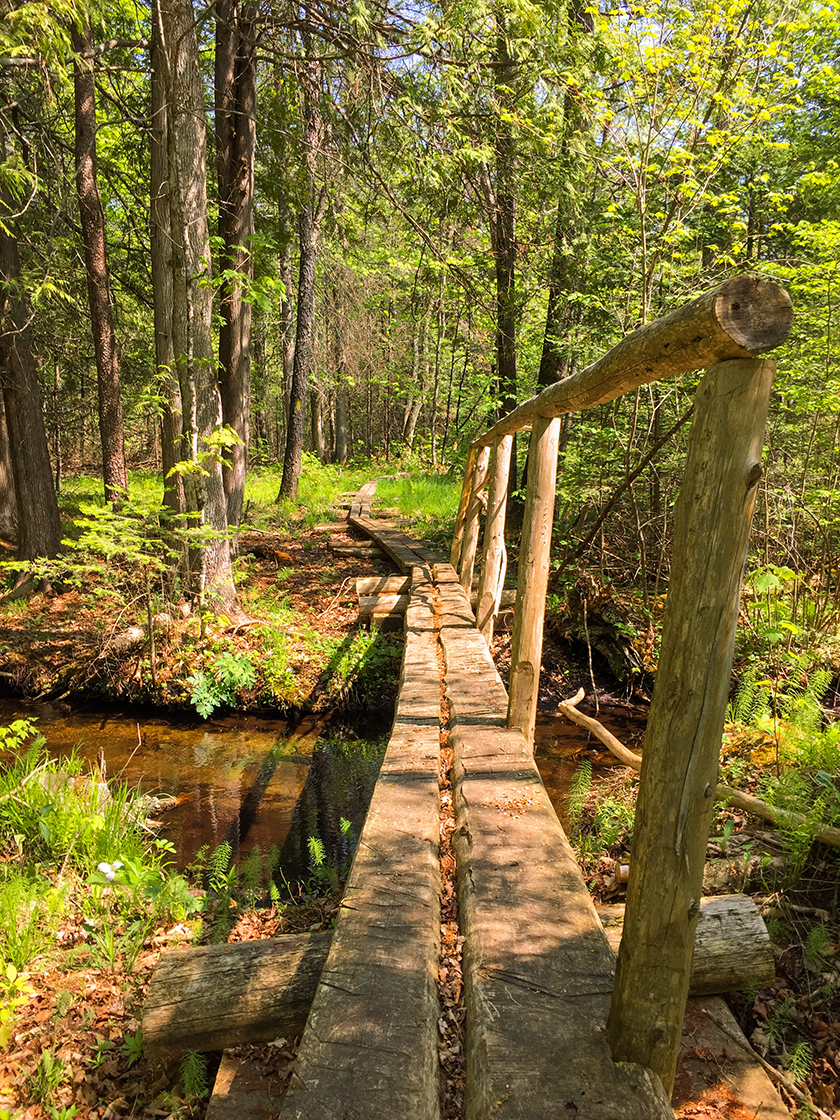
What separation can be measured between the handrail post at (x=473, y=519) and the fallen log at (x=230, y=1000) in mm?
4691

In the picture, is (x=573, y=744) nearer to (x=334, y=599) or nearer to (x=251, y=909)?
(x=251, y=909)

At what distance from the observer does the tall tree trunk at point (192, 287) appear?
5391 mm

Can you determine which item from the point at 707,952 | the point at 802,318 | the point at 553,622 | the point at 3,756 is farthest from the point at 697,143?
the point at 3,756

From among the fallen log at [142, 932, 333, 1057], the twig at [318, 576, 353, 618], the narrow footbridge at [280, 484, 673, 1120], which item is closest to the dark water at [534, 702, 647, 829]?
the narrow footbridge at [280, 484, 673, 1120]

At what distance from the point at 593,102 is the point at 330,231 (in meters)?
4.30

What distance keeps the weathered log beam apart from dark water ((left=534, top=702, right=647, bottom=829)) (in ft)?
9.85

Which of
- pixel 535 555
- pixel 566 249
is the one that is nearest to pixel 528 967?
pixel 535 555

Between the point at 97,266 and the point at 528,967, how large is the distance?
8633mm

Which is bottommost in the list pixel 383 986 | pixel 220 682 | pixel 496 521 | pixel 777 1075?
pixel 220 682

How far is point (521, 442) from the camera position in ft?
45.5

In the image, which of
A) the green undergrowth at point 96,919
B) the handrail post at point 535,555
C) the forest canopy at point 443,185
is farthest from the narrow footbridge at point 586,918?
the forest canopy at point 443,185

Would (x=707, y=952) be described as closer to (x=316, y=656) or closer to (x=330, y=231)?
(x=316, y=656)

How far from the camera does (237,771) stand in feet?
16.8

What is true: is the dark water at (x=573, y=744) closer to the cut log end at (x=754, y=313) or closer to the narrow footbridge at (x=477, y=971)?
the narrow footbridge at (x=477, y=971)
